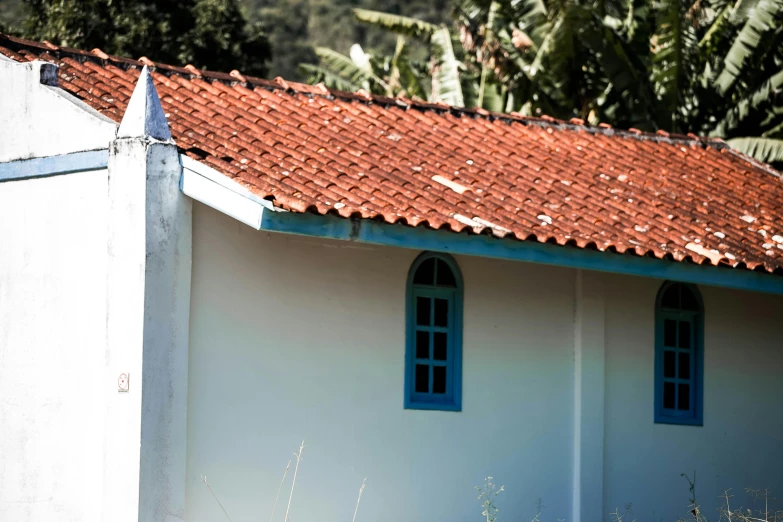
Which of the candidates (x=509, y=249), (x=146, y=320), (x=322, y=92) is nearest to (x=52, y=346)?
(x=146, y=320)

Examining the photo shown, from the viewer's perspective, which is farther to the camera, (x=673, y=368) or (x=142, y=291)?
(x=673, y=368)

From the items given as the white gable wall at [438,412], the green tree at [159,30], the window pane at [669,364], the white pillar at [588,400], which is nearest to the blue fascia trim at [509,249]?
the white pillar at [588,400]

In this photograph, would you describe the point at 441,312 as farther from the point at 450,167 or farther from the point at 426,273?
the point at 450,167

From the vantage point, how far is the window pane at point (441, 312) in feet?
34.7

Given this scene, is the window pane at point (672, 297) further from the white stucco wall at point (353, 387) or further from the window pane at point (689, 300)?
the white stucco wall at point (353, 387)

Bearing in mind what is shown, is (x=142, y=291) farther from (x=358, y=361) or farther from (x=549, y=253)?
(x=549, y=253)

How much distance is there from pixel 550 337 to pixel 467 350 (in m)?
0.95

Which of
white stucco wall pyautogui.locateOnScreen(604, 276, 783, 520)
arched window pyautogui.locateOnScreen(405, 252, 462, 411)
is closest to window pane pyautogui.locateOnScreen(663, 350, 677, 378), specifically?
white stucco wall pyautogui.locateOnScreen(604, 276, 783, 520)

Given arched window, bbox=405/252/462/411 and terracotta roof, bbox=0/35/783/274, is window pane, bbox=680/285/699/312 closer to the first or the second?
terracotta roof, bbox=0/35/783/274

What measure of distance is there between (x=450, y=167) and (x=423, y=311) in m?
1.67

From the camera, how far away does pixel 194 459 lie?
8.91 m

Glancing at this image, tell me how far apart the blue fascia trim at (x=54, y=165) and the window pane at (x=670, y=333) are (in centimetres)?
610

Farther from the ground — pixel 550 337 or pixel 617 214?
pixel 617 214

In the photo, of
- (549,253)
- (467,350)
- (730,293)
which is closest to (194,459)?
(467,350)
